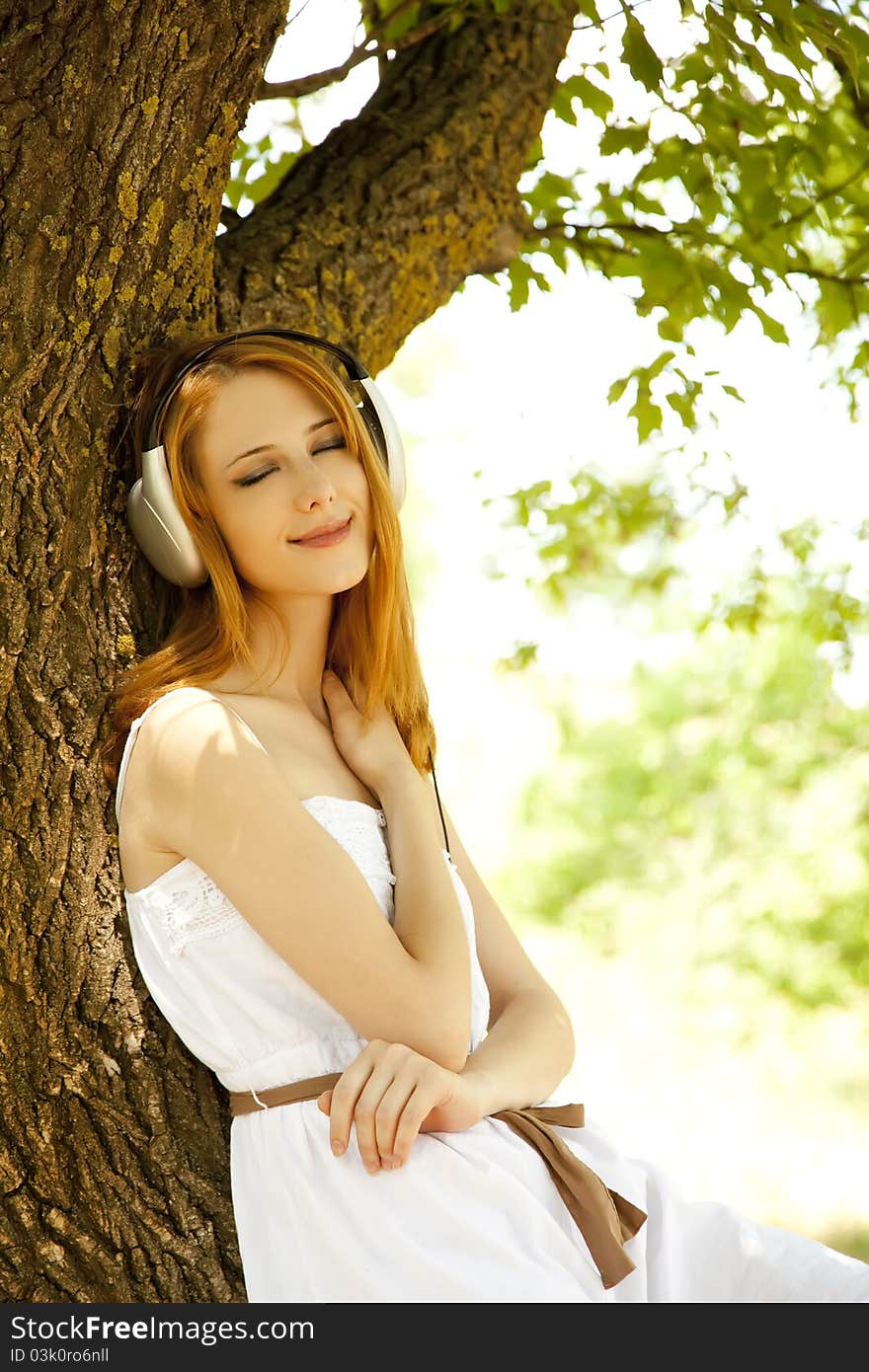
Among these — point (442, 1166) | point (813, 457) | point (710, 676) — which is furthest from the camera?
point (710, 676)

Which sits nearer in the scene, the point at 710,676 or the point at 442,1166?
the point at 442,1166

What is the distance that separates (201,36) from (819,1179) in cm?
648

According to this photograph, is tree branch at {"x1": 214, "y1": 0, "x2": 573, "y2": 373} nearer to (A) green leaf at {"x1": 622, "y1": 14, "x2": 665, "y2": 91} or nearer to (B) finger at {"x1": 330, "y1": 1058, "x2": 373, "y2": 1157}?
(A) green leaf at {"x1": 622, "y1": 14, "x2": 665, "y2": 91}

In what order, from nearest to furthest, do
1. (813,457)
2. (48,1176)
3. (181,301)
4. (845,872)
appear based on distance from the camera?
(48,1176)
(181,301)
(813,457)
(845,872)

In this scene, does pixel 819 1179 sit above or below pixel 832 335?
below

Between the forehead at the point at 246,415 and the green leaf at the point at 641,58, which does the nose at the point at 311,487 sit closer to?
the forehead at the point at 246,415

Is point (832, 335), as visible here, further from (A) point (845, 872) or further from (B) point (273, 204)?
(A) point (845, 872)

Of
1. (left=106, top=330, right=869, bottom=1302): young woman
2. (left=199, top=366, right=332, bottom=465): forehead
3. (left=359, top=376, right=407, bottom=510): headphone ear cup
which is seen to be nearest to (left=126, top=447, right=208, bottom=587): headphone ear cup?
(left=106, top=330, right=869, bottom=1302): young woman

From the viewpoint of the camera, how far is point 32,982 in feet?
5.95

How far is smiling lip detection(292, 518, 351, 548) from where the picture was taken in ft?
6.74

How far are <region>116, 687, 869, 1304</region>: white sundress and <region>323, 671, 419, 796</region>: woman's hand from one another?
0.09 meters

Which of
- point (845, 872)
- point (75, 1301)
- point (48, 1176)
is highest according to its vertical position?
point (48, 1176)

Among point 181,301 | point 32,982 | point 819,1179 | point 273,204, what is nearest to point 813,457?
point 819,1179

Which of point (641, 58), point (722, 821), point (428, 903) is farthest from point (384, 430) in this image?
point (722, 821)
